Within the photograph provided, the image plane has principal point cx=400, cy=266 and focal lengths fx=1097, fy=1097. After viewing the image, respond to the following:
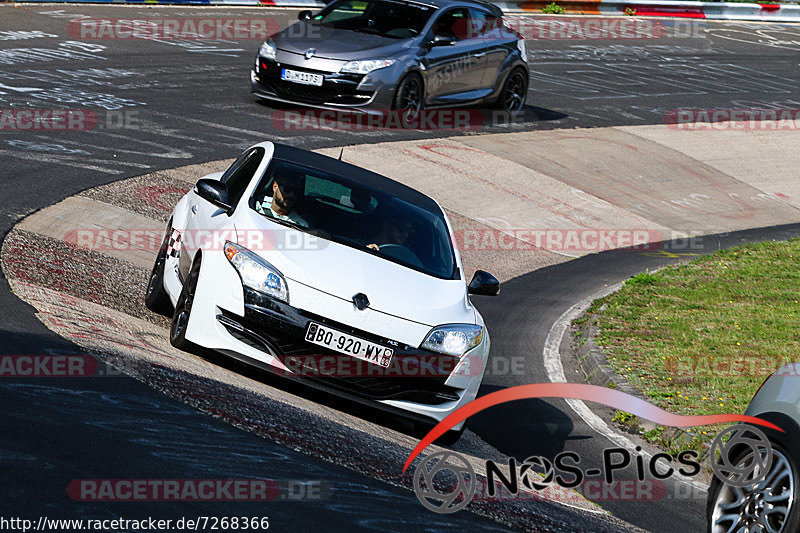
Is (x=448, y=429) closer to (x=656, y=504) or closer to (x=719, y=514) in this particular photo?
(x=656, y=504)

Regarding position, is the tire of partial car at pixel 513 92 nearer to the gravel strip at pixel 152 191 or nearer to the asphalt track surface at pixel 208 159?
the asphalt track surface at pixel 208 159

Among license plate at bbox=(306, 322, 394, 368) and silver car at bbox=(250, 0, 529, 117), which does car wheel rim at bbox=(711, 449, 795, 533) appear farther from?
silver car at bbox=(250, 0, 529, 117)

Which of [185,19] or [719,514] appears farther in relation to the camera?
[185,19]

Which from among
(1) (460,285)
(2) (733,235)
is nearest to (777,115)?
(2) (733,235)

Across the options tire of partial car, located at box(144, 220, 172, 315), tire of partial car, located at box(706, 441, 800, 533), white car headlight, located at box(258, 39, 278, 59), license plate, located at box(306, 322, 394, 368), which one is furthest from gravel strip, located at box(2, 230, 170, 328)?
white car headlight, located at box(258, 39, 278, 59)

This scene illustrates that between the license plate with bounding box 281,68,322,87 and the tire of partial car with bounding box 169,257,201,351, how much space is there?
29.3 ft

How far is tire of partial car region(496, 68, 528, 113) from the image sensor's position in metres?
19.7

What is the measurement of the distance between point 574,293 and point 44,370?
7.67 metres

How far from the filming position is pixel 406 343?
7148 mm

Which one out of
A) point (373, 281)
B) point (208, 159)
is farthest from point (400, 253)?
point (208, 159)

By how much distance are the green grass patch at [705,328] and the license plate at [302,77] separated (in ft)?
19.1

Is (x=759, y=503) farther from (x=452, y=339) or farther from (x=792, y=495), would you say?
(x=452, y=339)

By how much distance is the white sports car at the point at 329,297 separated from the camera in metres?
7.11

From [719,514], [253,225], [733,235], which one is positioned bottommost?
[733,235]
